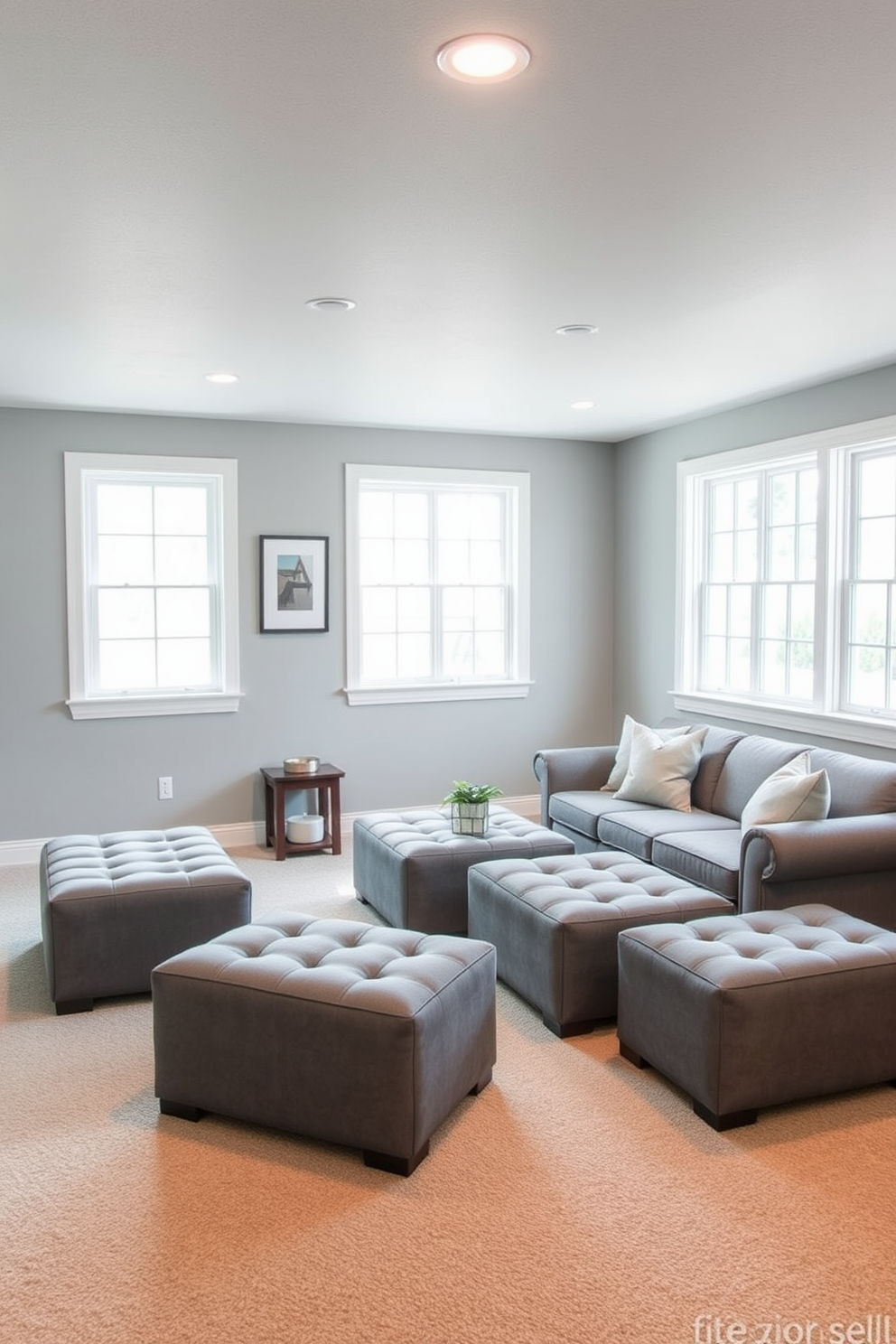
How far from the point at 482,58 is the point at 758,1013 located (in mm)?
2418

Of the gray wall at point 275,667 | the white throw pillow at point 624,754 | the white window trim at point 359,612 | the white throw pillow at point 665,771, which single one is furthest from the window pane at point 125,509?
the white throw pillow at point 665,771

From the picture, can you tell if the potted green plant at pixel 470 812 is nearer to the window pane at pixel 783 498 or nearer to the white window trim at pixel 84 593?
the white window trim at pixel 84 593

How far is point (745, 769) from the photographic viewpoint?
491 cm

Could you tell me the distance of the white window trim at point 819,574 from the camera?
190 inches

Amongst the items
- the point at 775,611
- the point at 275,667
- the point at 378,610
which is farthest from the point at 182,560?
the point at 775,611

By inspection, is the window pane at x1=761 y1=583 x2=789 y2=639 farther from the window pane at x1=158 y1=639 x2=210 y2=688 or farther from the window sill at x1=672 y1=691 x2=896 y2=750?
the window pane at x1=158 y1=639 x2=210 y2=688

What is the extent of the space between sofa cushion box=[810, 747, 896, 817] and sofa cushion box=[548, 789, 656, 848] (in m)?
0.98

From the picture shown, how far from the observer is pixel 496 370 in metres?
4.79

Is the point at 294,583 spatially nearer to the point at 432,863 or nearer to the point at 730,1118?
the point at 432,863

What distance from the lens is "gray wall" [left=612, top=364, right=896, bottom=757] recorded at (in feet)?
17.9

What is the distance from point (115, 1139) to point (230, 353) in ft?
10.3

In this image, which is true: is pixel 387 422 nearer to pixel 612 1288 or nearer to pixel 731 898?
pixel 731 898

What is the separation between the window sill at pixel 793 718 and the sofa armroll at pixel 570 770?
2.30 feet

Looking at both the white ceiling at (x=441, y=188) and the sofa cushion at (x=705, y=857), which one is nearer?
the white ceiling at (x=441, y=188)
